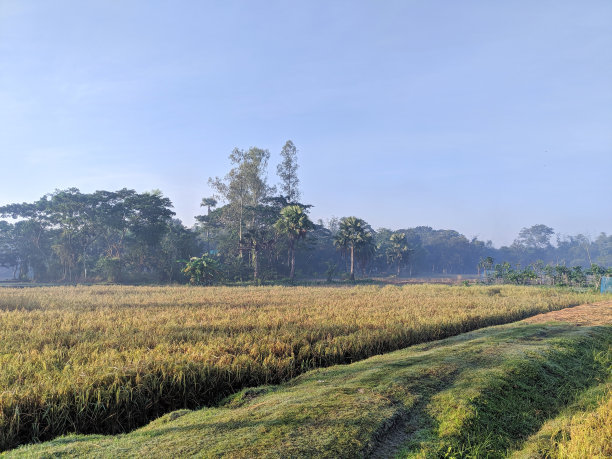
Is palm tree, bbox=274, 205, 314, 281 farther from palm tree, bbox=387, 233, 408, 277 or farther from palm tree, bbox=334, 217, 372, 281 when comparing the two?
palm tree, bbox=387, 233, 408, 277

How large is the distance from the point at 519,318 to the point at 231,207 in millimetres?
40174

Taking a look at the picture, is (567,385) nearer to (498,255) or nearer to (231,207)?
(231,207)

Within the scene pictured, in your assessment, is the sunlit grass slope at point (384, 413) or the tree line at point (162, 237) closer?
the sunlit grass slope at point (384, 413)

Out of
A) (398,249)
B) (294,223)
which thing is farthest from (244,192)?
(398,249)

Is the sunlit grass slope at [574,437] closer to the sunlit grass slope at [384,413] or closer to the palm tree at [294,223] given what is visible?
the sunlit grass slope at [384,413]

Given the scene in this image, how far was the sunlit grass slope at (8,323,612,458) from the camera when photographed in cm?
339

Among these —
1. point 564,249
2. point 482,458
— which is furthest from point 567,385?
point 564,249

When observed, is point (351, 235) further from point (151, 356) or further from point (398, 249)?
point (151, 356)

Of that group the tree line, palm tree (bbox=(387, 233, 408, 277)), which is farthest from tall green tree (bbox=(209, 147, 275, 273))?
palm tree (bbox=(387, 233, 408, 277))

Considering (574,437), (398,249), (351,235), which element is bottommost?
(574,437)

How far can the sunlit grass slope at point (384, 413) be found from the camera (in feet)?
11.1

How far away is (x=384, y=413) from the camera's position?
419 centimetres

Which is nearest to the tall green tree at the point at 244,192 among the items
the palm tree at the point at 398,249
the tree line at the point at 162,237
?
the tree line at the point at 162,237

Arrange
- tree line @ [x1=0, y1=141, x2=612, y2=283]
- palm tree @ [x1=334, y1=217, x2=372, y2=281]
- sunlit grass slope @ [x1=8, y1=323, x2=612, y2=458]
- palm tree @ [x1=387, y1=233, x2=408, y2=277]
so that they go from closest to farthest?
sunlit grass slope @ [x1=8, y1=323, x2=612, y2=458] < tree line @ [x1=0, y1=141, x2=612, y2=283] < palm tree @ [x1=334, y1=217, x2=372, y2=281] < palm tree @ [x1=387, y1=233, x2=408, y2=277]
